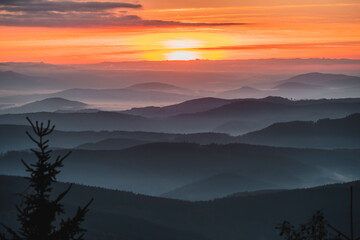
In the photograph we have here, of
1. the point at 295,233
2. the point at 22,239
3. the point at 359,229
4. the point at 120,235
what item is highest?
the point at 359,229

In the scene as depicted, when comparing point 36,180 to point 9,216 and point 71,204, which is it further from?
point 71,204

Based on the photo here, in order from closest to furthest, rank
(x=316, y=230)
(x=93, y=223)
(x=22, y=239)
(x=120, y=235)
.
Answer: (x=22, y=239)
(x=316, y=230)
(x=120, y=235)
(x=93, y=223)

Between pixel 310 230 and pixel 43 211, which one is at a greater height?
pixel 310 230

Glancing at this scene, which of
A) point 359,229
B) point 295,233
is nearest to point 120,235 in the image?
point 359,229

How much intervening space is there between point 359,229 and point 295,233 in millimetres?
186787

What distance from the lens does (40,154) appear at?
18906mm

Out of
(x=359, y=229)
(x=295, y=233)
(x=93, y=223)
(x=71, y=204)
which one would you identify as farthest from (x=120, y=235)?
(x=295, y=233)

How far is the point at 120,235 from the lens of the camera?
17362 centimetres

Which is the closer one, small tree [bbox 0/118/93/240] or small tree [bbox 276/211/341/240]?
small tree [bbox 0/118/93/240]

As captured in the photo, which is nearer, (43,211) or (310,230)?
(43,211)

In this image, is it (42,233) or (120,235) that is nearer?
(42,233)

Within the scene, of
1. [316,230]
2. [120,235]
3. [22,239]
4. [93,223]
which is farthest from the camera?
[93,223]

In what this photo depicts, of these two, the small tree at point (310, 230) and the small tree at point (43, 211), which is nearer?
the small tree at point (43, 211)

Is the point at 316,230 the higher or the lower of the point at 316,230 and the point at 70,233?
the higher
